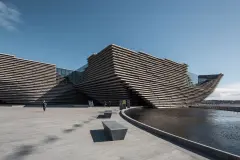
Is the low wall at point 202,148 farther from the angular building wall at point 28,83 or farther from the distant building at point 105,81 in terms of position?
the angular building wall at point 28,83

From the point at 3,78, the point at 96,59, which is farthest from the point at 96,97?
the point at 3,78

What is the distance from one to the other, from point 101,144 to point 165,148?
8.04ft

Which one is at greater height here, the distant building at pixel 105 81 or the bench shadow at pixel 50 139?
the distant building at pixel 105 81

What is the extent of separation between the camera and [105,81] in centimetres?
3919

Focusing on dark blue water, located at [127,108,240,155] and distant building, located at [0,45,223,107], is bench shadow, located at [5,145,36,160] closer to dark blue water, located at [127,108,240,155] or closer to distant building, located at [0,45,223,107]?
dark blue water, located at [127,108,240,155]

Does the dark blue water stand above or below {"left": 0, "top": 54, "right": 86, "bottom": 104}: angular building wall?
below

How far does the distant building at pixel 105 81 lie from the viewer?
120ft

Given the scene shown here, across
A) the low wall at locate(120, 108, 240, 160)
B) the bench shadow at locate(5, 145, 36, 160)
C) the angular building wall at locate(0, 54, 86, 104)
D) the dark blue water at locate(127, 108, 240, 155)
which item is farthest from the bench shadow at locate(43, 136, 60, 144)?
the angular building wall at locate(0, 54, 86, 104)

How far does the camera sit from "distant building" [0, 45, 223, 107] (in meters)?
36.6

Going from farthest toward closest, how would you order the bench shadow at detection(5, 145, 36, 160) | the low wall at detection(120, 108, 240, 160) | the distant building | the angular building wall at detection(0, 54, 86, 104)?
1. the angular building wall at detection(0, 54, 86, 104)
2. the distant building
3. the bench shadow at detection(5, 145, 36, 160)
4. the low wall at detection(120, 108, 240, 160)

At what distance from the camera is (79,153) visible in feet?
20.2

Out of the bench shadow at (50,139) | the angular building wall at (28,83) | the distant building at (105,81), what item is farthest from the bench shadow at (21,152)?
the angular building wall at (28,83)

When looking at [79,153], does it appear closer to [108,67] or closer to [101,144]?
[101,144]

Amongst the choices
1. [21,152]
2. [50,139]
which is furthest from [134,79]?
[21,152]
